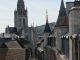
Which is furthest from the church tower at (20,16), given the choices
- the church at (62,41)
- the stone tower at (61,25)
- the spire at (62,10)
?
the stone tower at (61,25)

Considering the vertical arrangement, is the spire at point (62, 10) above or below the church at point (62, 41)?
above

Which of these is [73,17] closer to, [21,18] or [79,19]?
[79,19]

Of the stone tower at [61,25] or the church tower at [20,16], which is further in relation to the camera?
the church tower at [20,16]

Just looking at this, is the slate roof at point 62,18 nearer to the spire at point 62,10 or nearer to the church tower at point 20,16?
the spire at point 62,10

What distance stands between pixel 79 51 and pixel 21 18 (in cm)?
9645

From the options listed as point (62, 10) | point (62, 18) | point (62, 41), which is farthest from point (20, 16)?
point (62, 41)

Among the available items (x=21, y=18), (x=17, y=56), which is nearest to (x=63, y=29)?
(x=17, y=56)

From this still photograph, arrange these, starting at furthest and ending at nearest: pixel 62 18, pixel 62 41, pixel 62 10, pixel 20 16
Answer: pixel 20 16 → pixel 62 10 → pixel 62 18 → pixel 62 41

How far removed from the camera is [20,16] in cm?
10450

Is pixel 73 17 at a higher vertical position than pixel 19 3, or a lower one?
lower

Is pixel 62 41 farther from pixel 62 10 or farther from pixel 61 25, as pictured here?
pixel 62 10

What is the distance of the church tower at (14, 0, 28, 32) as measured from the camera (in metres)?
104

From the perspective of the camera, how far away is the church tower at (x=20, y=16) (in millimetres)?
103500

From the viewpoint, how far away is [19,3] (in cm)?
10575
